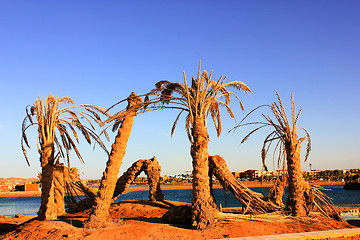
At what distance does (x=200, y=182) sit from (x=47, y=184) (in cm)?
607

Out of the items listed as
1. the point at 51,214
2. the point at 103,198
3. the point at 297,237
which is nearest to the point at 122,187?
the point at 51,214

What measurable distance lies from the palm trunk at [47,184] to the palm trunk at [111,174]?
2.53 m

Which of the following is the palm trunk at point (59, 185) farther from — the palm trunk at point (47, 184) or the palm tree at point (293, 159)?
the palm tree at point (293, 159)

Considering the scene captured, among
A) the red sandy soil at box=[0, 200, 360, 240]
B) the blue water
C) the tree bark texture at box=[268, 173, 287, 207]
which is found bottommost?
the blue water

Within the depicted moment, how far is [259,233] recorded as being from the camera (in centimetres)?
874

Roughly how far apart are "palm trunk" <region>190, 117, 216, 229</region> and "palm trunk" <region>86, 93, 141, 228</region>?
98.2 inches

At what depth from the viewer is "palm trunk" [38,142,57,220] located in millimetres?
10984

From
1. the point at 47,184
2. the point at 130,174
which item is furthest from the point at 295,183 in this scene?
the point at 47,184

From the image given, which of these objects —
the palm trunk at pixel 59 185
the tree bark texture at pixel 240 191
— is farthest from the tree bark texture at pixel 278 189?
the palm trunk at pixel 59 185

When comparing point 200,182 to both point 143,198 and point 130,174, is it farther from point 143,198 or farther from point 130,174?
point 143,198

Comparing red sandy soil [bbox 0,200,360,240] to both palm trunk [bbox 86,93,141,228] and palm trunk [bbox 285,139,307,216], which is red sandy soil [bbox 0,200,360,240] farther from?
palm trunk [bbox 285,139,307,216]

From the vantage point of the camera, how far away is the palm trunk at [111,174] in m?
9.48

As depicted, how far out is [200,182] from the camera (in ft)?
30.5

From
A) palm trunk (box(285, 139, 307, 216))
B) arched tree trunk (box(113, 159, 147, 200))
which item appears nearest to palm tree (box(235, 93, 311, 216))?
palm trunk (box(285, 139, 307, 216))
